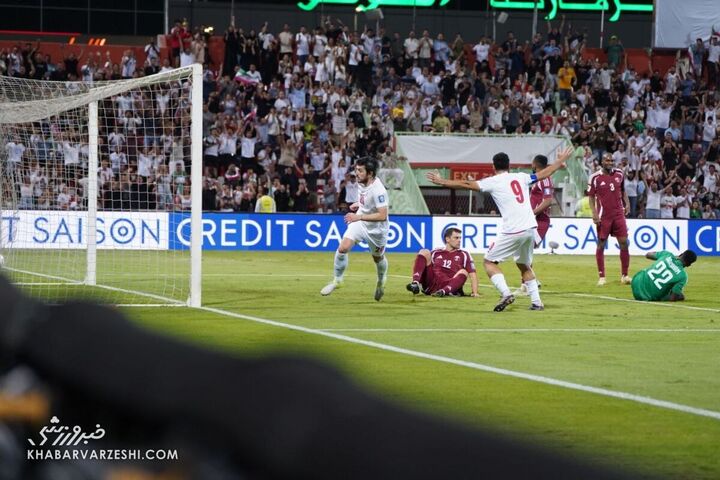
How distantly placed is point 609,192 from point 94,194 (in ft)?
30.0

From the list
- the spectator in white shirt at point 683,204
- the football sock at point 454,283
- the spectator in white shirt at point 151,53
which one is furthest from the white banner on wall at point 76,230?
the spectator in white shirt at point 683,204

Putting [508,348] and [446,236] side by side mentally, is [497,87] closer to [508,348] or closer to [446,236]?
[446,236]

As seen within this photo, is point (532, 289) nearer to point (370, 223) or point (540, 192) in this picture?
point (370, 223)

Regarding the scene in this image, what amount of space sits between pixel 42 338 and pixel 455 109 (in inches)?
1466

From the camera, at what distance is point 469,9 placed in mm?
44562

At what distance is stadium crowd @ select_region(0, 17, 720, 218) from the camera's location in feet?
115

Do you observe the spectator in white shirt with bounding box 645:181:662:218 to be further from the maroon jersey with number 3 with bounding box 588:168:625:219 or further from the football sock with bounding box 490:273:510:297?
the football sock with bounding box 490:273:510:297

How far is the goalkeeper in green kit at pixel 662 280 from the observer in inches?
693

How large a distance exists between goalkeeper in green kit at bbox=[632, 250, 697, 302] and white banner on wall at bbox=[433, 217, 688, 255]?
1361cm

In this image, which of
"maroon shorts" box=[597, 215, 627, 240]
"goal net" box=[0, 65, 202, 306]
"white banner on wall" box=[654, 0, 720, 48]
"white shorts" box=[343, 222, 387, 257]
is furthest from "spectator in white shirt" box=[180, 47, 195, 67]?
"white shorts" box=[343, 222, 387, 257]

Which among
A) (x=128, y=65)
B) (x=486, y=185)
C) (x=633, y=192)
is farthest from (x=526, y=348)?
(x=128, y=65)

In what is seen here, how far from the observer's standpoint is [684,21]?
43594 millimetres

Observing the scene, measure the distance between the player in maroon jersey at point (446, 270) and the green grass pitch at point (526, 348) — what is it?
44cm

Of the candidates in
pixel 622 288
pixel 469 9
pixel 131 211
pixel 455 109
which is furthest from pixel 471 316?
pixel 469 9
